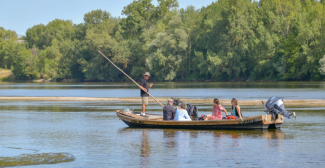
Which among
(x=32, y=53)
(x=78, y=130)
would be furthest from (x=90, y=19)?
(x=78, y=130)

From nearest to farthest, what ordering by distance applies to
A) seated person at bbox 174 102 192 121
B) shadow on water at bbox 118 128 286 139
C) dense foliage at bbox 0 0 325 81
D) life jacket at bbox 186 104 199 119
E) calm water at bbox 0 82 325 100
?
shadow on water at bbox 118 128 286 139 → seated person at bbox 174 102 192 121 → life jacket at bbox 186 104 199 119 → calm water at bbox 0 82 325 100 → dense foliage at bbox 0 0 325 81

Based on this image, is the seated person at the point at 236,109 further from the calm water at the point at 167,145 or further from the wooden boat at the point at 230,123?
the calm water at the point at 167,145

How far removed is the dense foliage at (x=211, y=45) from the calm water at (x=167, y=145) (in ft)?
225

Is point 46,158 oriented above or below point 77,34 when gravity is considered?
below

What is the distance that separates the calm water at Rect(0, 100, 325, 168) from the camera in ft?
42.2

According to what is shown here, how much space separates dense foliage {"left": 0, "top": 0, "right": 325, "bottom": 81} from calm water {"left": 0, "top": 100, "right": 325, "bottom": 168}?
68.5 metres

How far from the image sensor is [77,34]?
5591 inches

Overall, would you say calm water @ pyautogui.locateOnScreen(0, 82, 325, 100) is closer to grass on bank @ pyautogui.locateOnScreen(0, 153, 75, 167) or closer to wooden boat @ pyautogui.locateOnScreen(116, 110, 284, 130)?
→ wooden boat @ pyautogui.locateOnScreen(116, 110, 284, 130)

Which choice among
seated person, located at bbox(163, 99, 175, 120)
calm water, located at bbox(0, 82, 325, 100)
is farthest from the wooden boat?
calm water, located at bbox(0, 82, 325, 100)

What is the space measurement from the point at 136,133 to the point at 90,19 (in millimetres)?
133032

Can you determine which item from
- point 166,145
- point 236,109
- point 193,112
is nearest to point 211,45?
point 193,112

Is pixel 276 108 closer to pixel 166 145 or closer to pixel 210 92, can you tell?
pixel 166 145

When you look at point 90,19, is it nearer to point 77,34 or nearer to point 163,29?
point 77,34

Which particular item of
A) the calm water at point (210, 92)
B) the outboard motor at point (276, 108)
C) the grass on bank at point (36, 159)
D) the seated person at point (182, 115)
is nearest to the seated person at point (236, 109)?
the outboard motor at point (276, 108)
